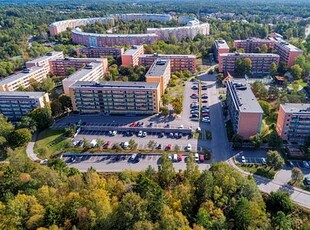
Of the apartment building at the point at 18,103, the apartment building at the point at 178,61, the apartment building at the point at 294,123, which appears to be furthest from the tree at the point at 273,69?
the apartment building at the point at 18,103

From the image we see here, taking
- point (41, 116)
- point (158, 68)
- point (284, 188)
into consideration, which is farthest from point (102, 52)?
point (284, 188)

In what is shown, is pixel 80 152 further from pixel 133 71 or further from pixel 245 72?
pixel 245 72

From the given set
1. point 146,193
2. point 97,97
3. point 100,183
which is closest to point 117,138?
point 97,97

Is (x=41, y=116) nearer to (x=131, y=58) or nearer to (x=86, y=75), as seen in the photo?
(x=86, y=75)

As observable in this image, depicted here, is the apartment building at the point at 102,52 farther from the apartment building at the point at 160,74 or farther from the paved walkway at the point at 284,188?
the paved walkway at the point at 284,188

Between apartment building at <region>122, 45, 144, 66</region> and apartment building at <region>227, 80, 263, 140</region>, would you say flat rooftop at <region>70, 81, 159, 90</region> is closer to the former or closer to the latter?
apartment building at <region>227, 80, 263, 140</region>

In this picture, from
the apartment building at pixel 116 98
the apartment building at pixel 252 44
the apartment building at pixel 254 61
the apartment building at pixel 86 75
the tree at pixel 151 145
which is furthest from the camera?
the apartment building at pixel 252 44
